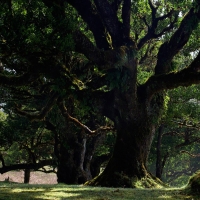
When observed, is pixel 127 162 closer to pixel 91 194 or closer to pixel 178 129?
pixel 91 194

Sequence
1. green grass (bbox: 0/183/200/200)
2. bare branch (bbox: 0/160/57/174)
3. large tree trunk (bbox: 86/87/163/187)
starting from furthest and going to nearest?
bare branch (bbox: 0/160/57/174) < large tree trunk (bbox: 86/87/163/187) < green grass (bbox: 0/183/200/200)

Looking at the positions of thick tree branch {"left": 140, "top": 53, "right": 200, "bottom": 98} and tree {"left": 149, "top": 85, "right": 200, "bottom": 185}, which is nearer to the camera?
thick tree branch {"left": 140, "top": 53, "right": 200, "bottom": 98}

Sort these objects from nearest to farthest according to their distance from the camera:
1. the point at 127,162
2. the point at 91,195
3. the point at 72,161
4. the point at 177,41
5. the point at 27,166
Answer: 1. the point at 91,195
2. the point at 127,162
3. the point at 177,41
4. the point at 72,161
5. the point at 27,166

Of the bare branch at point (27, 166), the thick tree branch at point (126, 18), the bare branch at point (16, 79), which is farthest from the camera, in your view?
the bare branch at point (27, 166)

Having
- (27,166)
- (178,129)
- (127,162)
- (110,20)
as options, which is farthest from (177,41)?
(27,166)

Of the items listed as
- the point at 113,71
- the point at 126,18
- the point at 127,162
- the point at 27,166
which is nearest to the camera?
the point at 113,71

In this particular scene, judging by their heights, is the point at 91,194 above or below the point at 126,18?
below

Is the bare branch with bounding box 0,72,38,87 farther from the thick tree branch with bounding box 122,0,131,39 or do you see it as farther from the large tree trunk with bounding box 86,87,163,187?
the thick tree branch with bounding box 122,0,131,39

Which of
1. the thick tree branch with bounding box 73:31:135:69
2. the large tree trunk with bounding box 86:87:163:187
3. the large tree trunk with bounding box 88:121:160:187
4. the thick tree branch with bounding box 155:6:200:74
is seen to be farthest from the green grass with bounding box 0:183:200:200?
the thick tree branch with bounding box 155:6:200:74

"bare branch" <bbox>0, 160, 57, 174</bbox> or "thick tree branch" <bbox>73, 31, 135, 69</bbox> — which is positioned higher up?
"thick tree branch" <bbox>73, 31, 135, 69</bbox>

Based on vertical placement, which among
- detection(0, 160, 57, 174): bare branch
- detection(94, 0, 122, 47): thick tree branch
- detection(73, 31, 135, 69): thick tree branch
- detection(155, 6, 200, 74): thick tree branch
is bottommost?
detection(0, 160, 57, 174): bare branch

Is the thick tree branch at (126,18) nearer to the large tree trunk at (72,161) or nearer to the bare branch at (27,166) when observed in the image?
the large tree trunk at (72,161)

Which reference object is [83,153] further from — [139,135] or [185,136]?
[185,136]

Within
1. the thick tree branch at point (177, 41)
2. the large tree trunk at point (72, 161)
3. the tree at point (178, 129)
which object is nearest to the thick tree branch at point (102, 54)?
the thick tree branch at point (177, 41)
